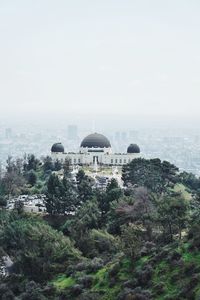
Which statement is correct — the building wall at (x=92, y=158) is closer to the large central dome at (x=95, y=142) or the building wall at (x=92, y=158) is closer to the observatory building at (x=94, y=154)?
the observatory building at (x=94, y=154)

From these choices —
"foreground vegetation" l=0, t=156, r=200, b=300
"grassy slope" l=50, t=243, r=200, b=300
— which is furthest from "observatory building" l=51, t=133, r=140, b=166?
"grassy slope" l=50, t=243, r=200, b=300

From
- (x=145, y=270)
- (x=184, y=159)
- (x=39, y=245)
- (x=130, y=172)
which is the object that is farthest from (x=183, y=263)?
(x=184, y=159)

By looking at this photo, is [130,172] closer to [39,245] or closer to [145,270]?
[39,245]

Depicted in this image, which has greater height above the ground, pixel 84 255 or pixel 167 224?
pixel 167 224

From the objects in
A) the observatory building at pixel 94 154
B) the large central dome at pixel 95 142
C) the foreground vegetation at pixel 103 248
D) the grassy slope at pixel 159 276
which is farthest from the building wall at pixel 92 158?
the grassy slope at pixel 159 276

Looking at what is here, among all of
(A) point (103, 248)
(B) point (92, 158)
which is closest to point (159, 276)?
(A) point (103, 248)

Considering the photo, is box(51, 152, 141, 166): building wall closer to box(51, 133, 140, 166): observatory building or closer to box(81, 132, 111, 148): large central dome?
box(51, 133, 140, 166): observatory building
